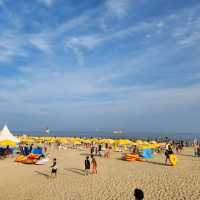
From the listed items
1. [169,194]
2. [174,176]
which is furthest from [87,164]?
[169,194]

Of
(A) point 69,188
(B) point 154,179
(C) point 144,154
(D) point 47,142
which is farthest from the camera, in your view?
(D) point 47,142

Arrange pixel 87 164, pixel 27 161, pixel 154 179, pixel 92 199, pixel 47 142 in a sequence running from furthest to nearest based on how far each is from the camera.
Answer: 1. pixel 47 142
2. pixel 27 161
3. pixel 87 164
4. pixel 154 179
5. pixel 92 199

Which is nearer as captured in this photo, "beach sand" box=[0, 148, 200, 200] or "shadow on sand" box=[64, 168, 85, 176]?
"beach sand" box=[0, 148, 200, 200]

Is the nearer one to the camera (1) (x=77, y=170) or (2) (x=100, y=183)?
(2) (x=100, y=183)

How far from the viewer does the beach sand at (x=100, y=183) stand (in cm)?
1227

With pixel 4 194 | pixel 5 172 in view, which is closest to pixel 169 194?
pixel 4 194

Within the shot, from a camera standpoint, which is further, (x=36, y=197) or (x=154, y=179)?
(x=154, y=179)

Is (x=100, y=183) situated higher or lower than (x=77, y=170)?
A: lower

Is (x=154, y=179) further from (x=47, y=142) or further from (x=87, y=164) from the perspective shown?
(x=47, y=142)

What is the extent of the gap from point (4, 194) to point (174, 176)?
8.57 m

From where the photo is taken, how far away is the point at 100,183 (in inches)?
576

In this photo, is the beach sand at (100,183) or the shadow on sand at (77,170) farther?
the shadow on sand at (77,170)

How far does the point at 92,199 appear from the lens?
1170 centimetres

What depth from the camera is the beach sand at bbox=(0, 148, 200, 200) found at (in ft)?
40.3
